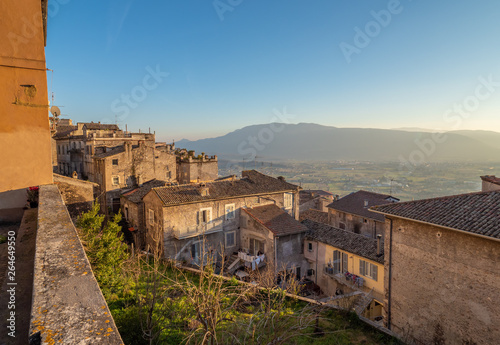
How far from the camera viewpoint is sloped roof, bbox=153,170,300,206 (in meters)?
22.4

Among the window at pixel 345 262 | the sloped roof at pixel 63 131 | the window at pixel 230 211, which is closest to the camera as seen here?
the window at pixel 345 262

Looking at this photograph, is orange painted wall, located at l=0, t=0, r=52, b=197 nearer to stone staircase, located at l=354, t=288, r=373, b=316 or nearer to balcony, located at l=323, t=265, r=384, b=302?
stone staircase, located at l=354, t=288, r=373, b=316

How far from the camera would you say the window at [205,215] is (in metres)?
23.0

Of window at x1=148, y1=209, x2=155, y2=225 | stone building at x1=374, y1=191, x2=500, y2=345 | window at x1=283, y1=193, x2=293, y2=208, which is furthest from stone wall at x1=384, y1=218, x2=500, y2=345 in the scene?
window at x1=148, y1=209, x2=155, y2=225

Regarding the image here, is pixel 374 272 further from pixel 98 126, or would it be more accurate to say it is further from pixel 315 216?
pixel 98 126

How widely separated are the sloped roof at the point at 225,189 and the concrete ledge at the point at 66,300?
17579mm

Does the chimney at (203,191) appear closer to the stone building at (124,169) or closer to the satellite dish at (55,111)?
the satellite dish at (55,111)

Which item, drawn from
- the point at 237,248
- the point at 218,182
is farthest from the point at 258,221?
the point at 218,182

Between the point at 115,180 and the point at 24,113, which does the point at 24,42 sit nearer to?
the point at 24,113

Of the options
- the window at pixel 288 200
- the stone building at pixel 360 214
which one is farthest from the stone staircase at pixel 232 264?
the stone building at pixel 360 214

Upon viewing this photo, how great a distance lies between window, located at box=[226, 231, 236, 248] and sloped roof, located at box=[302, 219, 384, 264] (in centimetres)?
635

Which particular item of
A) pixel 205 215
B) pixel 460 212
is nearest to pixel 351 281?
pixel 460 212

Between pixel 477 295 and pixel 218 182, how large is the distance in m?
19.4

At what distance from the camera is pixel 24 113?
991 cm
